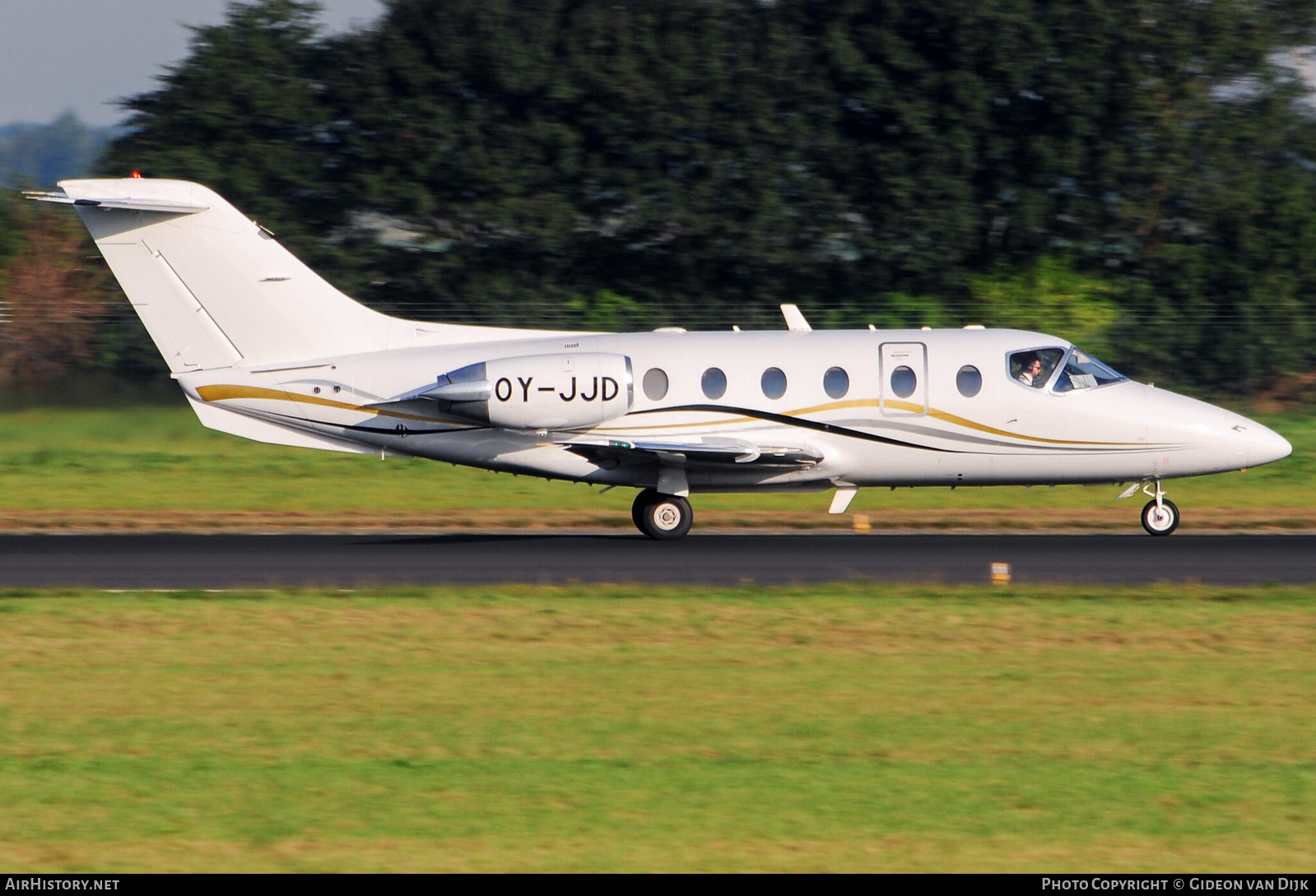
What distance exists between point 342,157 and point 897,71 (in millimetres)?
15516

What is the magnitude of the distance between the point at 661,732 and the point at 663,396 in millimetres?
10220

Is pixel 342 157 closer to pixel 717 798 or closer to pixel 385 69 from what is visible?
pixel 385 69

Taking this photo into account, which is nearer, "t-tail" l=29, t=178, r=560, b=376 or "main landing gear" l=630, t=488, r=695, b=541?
"t-tail" l=29, t=178, r=560, b=376

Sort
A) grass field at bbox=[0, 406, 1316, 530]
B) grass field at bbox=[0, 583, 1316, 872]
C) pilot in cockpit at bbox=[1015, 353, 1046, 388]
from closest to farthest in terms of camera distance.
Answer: grass field at bbox=[0, 583, 1316, 872] < pilot in cockpit at bbox=[1015, 353, 1046, 388] < grass field at bbox=[0, 406, 1316, 530]

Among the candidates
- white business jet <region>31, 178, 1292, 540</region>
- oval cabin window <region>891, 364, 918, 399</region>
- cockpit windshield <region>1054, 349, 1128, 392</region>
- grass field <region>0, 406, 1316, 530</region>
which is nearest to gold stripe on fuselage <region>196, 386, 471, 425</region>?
white business jet <region>31, 178, 1292, 540</region>

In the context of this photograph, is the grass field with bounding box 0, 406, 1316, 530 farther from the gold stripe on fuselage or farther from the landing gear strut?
the gold stripe on fuselage

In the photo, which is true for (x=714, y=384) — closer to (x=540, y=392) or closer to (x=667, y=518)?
(x=667, y=518)

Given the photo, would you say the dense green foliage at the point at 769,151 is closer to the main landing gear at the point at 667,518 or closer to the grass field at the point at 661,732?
the main landing gear at the point at 667,518

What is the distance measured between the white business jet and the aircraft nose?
0.02 m

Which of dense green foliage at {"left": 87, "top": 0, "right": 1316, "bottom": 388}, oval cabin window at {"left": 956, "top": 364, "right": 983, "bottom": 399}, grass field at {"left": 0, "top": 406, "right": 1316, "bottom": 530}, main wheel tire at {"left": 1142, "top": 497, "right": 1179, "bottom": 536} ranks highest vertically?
dense green foliage at {"left": 87, "top": 0, "right": 1316, "bottom": 388}

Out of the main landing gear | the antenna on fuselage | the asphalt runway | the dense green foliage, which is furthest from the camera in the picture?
the dense green foliage

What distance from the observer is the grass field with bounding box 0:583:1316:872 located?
721cm

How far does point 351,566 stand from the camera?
57.0ft

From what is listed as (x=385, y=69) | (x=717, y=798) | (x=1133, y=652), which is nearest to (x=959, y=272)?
(x=385, y=69)
